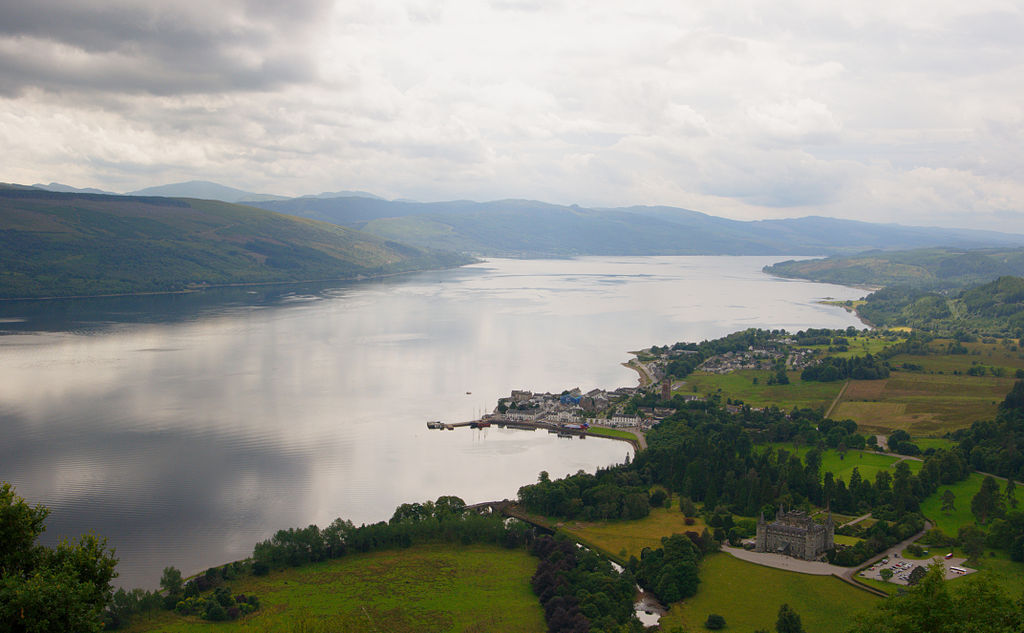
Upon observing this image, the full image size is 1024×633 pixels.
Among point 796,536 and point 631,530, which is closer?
point 796,536

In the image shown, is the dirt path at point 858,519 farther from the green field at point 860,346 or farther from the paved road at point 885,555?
the green field at point 860,346

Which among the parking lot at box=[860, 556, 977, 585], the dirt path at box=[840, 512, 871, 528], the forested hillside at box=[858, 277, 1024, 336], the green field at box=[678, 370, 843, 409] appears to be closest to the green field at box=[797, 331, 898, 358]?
the green field at box=[678, 370, 843, 409]

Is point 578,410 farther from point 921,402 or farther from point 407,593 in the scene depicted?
point 407,593

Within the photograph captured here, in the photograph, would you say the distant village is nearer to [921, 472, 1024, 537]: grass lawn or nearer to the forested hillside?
[921, 472, 1024, 537]: grass lawn

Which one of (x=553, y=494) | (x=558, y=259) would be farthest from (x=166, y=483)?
(x=558, y=259)

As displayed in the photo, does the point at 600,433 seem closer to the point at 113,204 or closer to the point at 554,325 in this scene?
the point at 554,325

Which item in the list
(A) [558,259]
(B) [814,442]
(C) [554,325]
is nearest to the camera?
(B) [814,442]

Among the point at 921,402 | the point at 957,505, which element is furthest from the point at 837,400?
the point at 957,505

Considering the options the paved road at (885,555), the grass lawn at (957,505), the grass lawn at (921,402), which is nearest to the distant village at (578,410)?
the grass lawn at (921,402)
